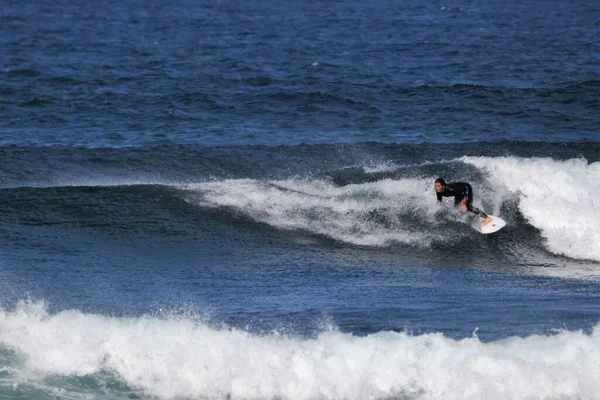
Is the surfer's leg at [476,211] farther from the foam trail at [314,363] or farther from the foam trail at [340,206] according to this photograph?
the foam trail at [314,363]

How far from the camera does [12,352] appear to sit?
14000 millimetres

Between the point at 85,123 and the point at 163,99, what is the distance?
332 centimetres

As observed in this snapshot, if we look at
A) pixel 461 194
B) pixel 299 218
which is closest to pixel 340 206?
pixel 299 218

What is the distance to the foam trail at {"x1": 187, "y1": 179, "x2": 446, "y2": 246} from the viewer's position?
66.4 ft

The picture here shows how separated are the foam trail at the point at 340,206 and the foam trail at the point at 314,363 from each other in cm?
640

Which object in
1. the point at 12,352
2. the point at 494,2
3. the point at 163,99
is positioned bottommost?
the point at 12,352

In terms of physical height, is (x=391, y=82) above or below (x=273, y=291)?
above

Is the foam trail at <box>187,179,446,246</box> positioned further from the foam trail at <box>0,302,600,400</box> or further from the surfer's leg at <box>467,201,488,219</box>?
the foam trail at <box>0,302,600,400</box>

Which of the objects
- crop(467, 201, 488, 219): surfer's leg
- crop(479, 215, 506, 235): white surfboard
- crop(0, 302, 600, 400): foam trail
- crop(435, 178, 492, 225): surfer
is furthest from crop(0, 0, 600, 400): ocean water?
crop(435, 178, 492, 225): surfer

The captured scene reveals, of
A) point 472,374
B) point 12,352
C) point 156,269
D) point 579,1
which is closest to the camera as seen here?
point 472,374

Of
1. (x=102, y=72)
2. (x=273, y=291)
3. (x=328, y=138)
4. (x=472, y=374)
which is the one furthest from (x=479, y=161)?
(x=102, y=72)

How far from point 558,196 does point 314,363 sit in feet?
32.4

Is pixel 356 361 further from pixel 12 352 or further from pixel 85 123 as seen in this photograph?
pixel 85 123

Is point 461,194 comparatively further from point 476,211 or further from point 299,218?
point 299,218
